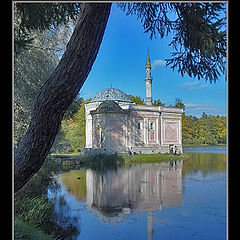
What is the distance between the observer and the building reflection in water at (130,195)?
4945 mm

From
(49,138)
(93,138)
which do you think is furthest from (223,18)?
(93,138)

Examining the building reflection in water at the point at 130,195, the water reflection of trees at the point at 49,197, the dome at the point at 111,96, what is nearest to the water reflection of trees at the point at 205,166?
the building reflection in water at the point at 130,195

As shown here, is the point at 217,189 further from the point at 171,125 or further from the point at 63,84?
the point at 171,125

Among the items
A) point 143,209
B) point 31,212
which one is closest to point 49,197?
point 31,212

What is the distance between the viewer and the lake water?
3.87m

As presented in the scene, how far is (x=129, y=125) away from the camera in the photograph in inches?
658

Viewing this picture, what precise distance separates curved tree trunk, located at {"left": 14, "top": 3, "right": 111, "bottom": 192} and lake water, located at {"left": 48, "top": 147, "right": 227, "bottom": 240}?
2191 mm

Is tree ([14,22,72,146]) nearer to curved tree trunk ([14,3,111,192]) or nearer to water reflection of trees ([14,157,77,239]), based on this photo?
water reflection of trees ([14,157,77,239])

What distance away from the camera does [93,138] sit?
1630 cm

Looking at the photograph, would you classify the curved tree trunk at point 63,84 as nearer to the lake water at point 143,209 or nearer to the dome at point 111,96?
the lake water at point 143,209

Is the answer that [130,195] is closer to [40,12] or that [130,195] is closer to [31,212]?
[31,212]
